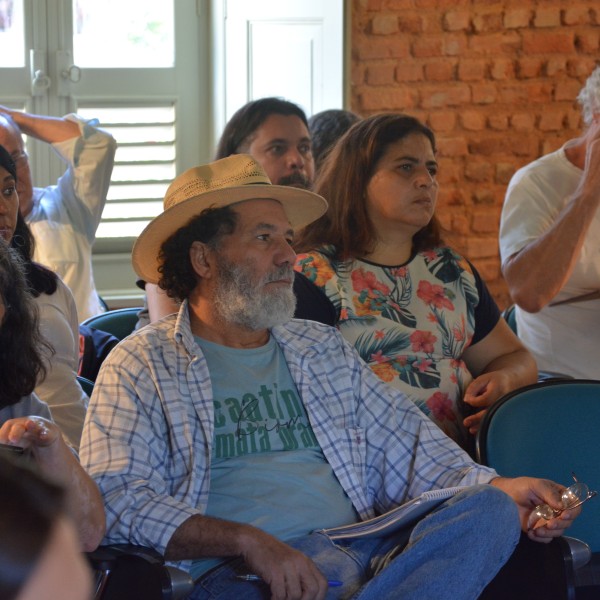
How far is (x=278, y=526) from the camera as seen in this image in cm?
195

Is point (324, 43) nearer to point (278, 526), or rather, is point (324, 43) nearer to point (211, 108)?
point (211, 108)

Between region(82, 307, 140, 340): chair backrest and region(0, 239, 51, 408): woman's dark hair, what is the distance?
1.09 metres

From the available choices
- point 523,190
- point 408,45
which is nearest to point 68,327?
point 523,190

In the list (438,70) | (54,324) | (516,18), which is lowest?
(54,324)

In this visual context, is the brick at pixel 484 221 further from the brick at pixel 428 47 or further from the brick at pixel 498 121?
the brick at pixel 428 47

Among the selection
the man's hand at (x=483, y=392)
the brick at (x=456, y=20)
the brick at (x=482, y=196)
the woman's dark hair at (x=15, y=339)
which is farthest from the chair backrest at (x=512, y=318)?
the woman's dark hair at (x=15, y=339)

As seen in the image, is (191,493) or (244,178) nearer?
(191,493)

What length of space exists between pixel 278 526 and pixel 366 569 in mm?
178

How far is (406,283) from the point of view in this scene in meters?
2.57

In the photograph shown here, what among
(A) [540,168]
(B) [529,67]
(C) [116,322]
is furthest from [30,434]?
(B) [529,67]

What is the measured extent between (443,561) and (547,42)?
10.3 ft

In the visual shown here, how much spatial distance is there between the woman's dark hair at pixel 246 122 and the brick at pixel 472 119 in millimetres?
1161

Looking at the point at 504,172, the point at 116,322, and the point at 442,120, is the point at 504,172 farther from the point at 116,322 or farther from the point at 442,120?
the point at 116,322

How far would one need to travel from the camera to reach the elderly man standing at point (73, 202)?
11.6ft
